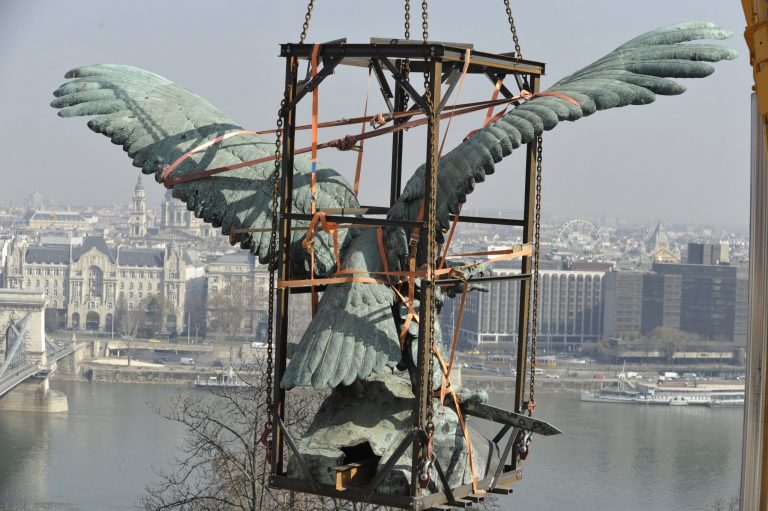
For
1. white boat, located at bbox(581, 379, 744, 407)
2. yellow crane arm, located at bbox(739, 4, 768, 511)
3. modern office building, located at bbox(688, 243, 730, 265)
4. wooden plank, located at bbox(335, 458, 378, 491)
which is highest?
modern office building, located at bbox(688, 243, 730, 265)

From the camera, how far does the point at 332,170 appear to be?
2.91 meters

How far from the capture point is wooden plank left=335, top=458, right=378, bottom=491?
252 centimetres

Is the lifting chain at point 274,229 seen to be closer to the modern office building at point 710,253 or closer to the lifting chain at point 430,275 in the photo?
the lifting chain at point 430,275

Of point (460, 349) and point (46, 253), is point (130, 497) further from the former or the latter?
point (46, 253)

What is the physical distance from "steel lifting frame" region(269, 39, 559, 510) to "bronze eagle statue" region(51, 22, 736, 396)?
0.08 meters

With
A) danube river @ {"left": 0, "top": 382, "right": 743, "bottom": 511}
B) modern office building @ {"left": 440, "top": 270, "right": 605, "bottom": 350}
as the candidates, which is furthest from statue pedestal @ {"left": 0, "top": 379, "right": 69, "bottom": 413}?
modern office building @ {"left": 440, "top": 270, "right": 605, "bottom": 350}

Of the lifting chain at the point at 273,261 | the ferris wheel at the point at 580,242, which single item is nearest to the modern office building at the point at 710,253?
the ferris wheel at the point at 580,242

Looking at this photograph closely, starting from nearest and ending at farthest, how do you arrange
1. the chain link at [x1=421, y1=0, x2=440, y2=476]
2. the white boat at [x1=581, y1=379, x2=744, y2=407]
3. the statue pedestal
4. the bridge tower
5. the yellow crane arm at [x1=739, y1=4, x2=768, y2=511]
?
1. the chain link at [x1=421, y1=0, x2=440, y2=476]
2. the yellow crane arm at [x1=739, y1=4, x2=768, y2=511]
3. the statue pedestal
4. the bridge tower
5. the white boat at [x1=581, y1=379, x2=744, y2=407]

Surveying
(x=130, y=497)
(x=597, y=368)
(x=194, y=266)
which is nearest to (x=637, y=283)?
(x=597, y=368)

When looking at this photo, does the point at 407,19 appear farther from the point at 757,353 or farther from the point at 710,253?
the point at 710,253

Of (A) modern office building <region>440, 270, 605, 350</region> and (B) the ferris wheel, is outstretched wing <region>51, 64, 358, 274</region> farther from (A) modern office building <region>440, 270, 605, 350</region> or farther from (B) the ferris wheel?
(B) the ferris wheel

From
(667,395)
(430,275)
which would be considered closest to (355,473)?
(430,275)

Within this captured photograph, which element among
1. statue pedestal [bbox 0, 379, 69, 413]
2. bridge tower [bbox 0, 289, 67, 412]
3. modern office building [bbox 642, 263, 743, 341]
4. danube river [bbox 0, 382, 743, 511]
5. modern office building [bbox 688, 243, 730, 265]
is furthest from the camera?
modern office building [bbox 688, 243, 730, 265]

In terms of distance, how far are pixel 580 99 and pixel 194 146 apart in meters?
0.88
